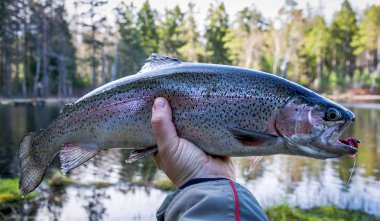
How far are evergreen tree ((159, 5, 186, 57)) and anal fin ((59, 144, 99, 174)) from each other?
66.3 meters

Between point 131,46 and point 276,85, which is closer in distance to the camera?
point 276,85

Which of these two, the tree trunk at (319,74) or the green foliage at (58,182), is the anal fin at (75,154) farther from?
the tree trunk at (319,74)

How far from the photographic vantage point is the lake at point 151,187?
12328mm

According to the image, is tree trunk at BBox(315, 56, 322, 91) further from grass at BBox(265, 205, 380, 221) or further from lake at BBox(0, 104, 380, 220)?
grass at BBox(265, 205, 380, 221)

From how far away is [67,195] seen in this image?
45.6 ft

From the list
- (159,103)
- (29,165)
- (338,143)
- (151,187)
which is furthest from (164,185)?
(338,143)

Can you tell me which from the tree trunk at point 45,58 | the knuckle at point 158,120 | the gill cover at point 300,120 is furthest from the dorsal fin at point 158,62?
the tree trunk at point 45,58

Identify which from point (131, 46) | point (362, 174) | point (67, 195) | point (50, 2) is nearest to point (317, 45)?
point (131, 46)

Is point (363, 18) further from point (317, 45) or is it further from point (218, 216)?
point (218, 216)

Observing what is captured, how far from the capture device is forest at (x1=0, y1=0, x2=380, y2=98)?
64.6 metres

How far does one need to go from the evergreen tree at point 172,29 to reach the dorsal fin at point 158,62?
6616cm

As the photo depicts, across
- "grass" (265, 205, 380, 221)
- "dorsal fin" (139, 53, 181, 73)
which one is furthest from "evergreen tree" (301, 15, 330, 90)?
"dorsal fin" (139, 53, 181, 73)

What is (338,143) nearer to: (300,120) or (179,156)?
(300,120)

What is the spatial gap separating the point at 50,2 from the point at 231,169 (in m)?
67.9
